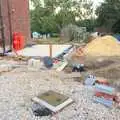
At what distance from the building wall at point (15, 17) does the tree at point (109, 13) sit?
40.3ft

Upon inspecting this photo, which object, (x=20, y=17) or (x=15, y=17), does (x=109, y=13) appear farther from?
(x=15, y=17)

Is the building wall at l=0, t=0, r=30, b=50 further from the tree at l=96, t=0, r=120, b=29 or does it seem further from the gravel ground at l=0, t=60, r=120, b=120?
the tree at l=96, t=0, r=120, b=29

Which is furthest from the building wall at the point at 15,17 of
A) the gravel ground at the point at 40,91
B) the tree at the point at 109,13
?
the tree at the point at 109,13

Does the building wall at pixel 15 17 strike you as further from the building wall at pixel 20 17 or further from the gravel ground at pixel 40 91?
the gravel ground at pixel 40 91

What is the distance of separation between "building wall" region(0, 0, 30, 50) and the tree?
1229 centimetres

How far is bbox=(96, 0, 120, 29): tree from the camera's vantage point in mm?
25547

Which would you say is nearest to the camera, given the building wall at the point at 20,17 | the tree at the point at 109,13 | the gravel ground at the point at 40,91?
the gravel ground at the point at 40,91

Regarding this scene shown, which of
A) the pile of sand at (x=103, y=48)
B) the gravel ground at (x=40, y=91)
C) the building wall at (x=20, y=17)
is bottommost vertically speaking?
the gravel ground at (x=40, y=91)

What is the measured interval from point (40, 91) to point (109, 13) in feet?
72.3

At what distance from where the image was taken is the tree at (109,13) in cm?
2555

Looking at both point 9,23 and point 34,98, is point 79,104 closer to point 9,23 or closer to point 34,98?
point 34,98

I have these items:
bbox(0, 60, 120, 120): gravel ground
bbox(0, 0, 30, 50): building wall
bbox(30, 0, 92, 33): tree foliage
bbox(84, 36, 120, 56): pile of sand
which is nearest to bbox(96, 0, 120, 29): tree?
bbox(30, 0, 92, 33): tree foliage

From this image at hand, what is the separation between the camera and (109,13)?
2633cm

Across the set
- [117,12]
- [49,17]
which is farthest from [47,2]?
[117,12]
